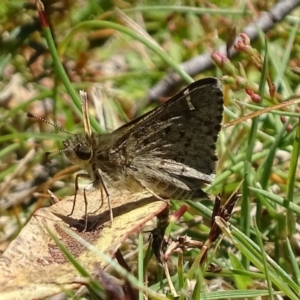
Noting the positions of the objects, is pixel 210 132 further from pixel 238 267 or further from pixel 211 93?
pixel 238 267

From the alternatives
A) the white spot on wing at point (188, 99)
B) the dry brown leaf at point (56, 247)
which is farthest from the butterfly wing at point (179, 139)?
the dry brown leaf at point (56, 247)

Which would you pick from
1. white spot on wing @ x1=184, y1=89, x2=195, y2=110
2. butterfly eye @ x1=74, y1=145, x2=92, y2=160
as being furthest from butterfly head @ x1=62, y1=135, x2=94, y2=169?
white spot on wing @ x1=184, y1=89, x2=195, y2=110

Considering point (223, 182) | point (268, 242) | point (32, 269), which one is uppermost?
point (32, 269)

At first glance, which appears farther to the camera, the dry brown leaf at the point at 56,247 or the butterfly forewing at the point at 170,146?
the butterfly forewing at the point at 170,146

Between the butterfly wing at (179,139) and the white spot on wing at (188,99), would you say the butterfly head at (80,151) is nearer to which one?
the butterfly wing at (179,139)

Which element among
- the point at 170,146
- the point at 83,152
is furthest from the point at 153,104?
the point at 83,152

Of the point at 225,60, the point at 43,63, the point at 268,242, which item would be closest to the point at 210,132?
the point at 225,60
